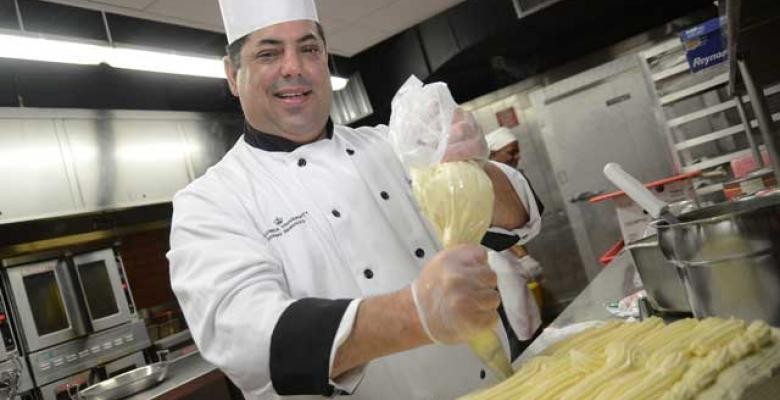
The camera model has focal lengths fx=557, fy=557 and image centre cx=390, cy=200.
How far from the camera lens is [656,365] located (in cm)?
77

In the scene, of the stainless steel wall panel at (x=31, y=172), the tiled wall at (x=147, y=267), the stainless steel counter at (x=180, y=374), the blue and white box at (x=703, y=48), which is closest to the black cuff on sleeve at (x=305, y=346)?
the stainless steel counter at (x=180, y=374)

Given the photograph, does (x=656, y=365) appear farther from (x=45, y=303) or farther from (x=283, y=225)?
(x=45, y=303)

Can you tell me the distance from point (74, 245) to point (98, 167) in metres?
0.63

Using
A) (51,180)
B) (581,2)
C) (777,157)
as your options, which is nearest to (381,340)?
(777,157)

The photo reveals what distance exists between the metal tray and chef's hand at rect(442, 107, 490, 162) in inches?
109

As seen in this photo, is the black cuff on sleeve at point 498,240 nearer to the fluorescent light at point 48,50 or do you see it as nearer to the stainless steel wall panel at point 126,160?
the fluorescent light at point 48,50

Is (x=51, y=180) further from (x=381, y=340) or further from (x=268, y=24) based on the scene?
(x=381, y=340)

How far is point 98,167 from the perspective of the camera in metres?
4.36

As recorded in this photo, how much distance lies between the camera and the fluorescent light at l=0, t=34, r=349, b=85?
9.21 ft

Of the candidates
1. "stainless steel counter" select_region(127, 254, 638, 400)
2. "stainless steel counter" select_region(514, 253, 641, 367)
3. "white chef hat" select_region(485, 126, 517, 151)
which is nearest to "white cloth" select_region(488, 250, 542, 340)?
"stainless steel counter" select_region(127, 254, 638, 400)

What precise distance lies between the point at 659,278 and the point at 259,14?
111 cm

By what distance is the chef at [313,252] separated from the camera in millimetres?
829

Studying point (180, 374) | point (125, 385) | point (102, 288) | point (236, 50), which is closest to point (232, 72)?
point (236, 50)

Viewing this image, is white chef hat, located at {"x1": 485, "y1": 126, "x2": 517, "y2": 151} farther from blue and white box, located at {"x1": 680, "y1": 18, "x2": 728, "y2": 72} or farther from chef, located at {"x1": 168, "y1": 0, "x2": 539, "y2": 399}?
chef, located at {"x1": 168, "y1": 0, "x2": 539, "y2": 399}
